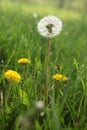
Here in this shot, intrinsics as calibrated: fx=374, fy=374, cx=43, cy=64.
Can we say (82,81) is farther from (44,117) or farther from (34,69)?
(34,69)

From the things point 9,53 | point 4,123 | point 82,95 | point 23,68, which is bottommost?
point 4,123

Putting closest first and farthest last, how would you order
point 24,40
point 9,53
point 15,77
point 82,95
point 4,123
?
point 4,123, point 15,77, point 82,95, point 9,53, point 24,40

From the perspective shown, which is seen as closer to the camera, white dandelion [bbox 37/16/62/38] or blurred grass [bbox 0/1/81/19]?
white dandelion [bbox 37/16/62/38]

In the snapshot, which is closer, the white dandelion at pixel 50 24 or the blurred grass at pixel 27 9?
the white dandelion at pixel 50 24

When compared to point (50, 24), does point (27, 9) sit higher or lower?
higher

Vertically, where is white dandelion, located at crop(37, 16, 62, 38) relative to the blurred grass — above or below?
below

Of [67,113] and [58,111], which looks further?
[67,113]

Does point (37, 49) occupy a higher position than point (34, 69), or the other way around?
point (37, 49)

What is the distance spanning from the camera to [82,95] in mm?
1985

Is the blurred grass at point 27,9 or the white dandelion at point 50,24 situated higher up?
the blurred grass at point 27,9

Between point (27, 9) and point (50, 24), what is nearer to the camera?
point (50, 24)

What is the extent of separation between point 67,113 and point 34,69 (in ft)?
2.23

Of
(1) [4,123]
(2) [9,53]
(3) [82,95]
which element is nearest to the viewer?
(1) [4,123]

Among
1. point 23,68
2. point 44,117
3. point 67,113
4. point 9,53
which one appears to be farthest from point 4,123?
point 9,53
